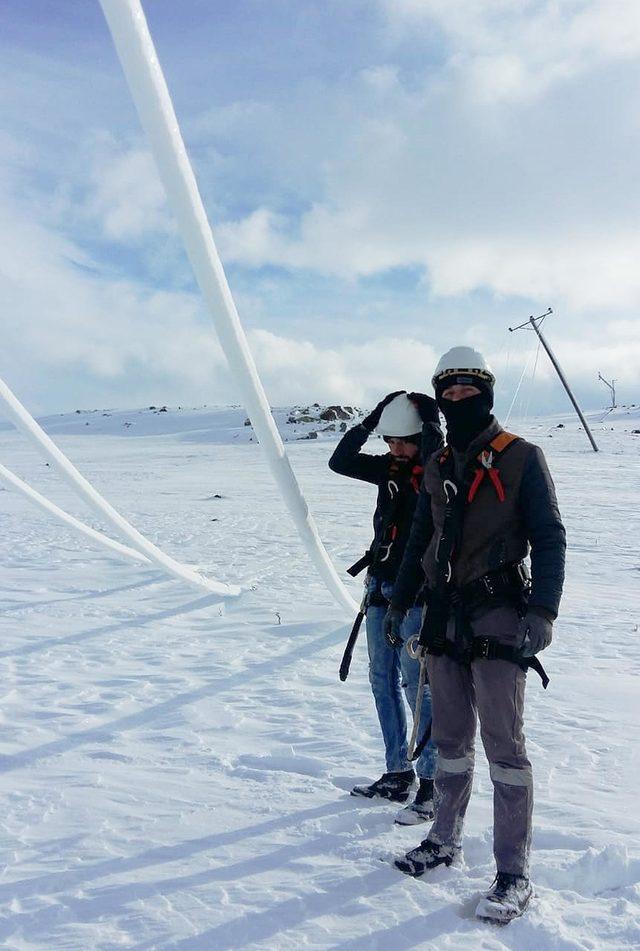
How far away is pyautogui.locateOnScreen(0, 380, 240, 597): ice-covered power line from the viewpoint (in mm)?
6277

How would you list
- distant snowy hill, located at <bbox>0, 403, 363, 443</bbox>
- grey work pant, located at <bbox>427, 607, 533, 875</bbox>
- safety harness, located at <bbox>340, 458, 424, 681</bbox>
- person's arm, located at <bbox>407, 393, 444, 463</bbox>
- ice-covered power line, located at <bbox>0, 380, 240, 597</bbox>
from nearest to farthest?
grey work pant, located at <bbox>427, 607, 533, 875</bbox> < person's arm, located at <bbox>407, 393, 444, 463</bbox> < safety harness, located at <bbox>340, 458, 424, 681</bbox> < ice-covered power line, located at <bbox>0, 380, 240, 597</bbox> < distant snowy hill, located at <bbox>0, 403, 363, 443</bbox>

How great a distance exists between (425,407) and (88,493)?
173 inches

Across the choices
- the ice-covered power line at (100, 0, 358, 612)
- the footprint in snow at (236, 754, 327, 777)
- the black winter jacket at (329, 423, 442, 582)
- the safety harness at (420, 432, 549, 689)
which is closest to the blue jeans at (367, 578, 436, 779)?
the black winter jacket at (329, 423, 442, 582)

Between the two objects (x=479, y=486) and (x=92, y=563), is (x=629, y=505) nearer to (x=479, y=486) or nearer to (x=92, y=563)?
(x=92, y=563)

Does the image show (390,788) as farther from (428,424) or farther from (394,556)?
(428,424)

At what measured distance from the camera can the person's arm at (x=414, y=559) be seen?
3.06 metres

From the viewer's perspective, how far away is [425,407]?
345 cm

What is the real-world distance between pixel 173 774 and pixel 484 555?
2.14m

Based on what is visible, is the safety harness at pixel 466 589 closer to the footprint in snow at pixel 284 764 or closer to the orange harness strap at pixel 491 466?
the orange harness strap at pixel 491 466

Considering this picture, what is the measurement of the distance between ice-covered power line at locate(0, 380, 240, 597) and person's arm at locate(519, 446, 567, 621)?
Answer: 4304mm

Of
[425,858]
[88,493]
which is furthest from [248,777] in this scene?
[88,493]

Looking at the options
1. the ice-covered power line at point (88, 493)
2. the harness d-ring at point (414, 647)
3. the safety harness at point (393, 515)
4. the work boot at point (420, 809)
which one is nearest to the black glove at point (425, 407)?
the safety harness at point (393, 515)

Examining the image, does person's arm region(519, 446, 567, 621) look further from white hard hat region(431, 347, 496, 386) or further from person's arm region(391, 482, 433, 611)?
person's arm region(391, 482, 433, 611)

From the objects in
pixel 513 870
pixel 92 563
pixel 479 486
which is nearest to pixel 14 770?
pixel 513 870
